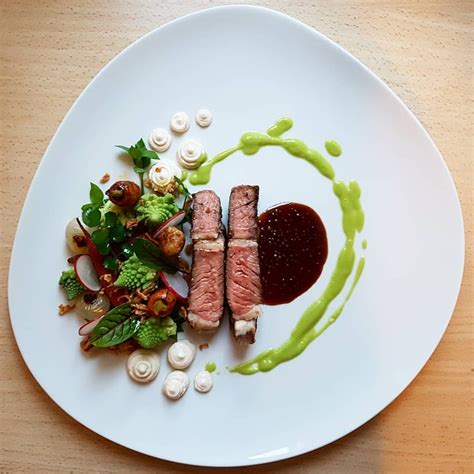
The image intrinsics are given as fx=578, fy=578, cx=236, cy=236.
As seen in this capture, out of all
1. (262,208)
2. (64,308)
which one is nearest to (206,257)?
(262,208)

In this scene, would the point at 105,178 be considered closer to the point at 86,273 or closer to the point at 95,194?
the point at 95,194

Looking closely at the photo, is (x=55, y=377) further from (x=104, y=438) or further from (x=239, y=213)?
(x=239, y=213)

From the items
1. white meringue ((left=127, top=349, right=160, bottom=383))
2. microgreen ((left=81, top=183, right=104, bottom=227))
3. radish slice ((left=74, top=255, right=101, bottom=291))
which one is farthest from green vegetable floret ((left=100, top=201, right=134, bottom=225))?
white meringue ((left=127, top=349, right=160, bottom=383))

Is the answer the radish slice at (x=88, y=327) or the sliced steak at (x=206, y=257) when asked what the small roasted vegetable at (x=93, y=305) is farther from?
the sliced steak at (x=206, y=257)

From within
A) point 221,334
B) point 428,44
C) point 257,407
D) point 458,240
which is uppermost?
point 428,44

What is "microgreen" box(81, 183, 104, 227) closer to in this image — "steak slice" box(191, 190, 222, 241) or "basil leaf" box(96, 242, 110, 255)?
"basil leaf" box(96, 242, 110, 255)

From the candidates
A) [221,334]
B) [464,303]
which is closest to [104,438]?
[221,334]

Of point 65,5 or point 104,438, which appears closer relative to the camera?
point 104,438
